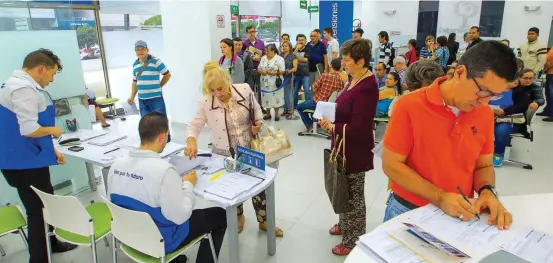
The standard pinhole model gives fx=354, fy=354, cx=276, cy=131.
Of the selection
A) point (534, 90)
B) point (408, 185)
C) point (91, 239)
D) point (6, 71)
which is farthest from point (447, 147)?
point (534, 90)

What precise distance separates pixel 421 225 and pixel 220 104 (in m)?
1.77

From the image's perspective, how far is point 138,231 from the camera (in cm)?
191

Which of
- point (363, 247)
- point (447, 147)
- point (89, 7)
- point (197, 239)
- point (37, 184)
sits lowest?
point (197, 239)

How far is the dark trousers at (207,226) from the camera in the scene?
7.23 feet

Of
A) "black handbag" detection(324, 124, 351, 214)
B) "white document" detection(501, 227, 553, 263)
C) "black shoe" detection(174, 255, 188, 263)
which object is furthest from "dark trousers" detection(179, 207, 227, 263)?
"white document" detection(501, 227, 553, 263)

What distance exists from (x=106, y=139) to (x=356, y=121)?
7.58 feet

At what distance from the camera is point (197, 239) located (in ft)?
7.19

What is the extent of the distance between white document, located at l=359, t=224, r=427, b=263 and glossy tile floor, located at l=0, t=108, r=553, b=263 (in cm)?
161

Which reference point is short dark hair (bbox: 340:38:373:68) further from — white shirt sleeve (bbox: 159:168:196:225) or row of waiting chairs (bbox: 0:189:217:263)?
row of waiting chairs (bbox: 0:189:217:263)

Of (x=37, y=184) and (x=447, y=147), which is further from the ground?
(x=447, y=147)

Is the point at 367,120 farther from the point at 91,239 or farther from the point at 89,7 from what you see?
the point at 89,7

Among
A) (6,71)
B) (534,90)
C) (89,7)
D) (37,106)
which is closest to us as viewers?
(37,106)

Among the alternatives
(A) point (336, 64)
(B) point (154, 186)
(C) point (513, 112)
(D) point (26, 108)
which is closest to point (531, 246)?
(B) point (154, 186)

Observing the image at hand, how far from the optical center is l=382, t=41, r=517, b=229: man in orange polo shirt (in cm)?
130
